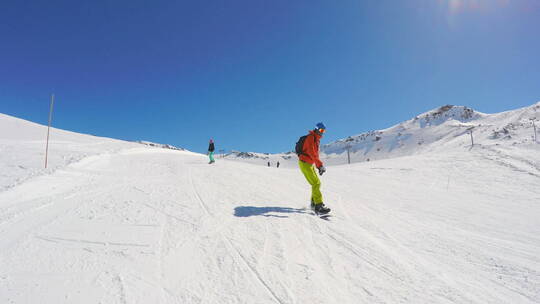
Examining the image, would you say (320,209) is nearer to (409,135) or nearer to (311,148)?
(311,148)

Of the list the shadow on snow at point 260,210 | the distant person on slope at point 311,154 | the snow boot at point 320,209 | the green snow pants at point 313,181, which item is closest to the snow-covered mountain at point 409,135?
the distant person on slope at point 311,154

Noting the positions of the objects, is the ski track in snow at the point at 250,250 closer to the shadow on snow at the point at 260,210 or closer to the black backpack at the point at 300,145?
the shadow on snow at the point at 260,210

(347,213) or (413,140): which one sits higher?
(413,140)

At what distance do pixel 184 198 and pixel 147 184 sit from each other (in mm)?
2330

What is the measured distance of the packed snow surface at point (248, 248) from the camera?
243cm

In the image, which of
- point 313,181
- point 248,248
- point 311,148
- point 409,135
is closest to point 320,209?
point 313,181

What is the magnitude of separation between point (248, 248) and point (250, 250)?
73mm

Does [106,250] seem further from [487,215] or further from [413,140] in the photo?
[413,140]

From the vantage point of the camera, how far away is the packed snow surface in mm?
2432

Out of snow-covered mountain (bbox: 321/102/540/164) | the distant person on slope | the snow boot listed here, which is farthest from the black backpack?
snow-covered mountain (bbox: 321/102/540/164)

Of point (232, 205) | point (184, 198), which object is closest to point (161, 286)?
point (232, 205)

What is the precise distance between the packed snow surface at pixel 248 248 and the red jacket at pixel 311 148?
1.32 meters

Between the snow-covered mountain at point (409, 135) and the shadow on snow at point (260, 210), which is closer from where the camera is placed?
the shadow on snow at point (260, 210)

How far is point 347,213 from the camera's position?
5.78 meters
